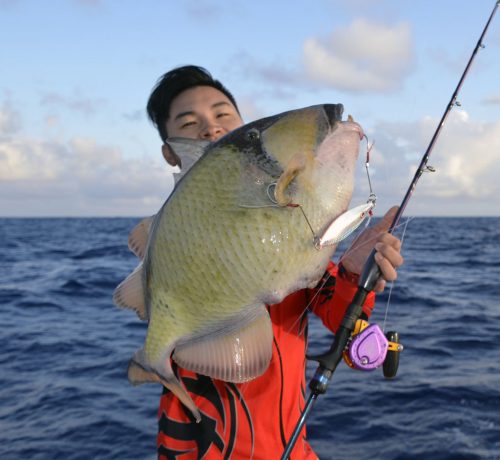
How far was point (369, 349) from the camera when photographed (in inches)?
95.0

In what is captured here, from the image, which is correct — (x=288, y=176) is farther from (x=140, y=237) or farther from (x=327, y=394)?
(x=327, y=394)

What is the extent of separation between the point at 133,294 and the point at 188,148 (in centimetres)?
56

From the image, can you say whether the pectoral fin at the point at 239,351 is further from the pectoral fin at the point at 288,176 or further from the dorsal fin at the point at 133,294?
the pectoral fin at the point at 288,176

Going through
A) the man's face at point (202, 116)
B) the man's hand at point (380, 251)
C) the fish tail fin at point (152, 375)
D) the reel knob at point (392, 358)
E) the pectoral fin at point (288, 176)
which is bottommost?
the reel knob at point (392, 358)

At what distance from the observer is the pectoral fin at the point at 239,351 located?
5.95ft

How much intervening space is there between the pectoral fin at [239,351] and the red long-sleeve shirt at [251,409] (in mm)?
797

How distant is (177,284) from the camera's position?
5.74ft

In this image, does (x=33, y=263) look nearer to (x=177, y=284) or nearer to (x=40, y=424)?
(x=40, y=424)

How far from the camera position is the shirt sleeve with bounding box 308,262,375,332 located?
2.57m

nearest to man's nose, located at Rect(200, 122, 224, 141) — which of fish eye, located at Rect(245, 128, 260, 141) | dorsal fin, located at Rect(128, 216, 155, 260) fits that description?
dorsal fin, located at Rect(128, 216, 155, 260)

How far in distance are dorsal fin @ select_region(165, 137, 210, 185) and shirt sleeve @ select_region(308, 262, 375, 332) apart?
0.88m

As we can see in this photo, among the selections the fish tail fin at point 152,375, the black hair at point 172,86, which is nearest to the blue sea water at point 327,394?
the fish tail fin at point 152,375

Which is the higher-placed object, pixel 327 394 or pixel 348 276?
pixel 348 276

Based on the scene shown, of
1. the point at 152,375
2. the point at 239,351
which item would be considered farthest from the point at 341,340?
the point at 152,375
